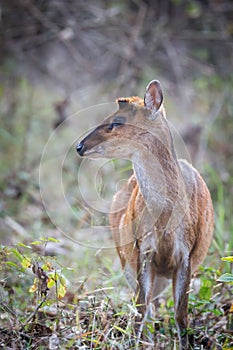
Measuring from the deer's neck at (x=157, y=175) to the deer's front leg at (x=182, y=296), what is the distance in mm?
341

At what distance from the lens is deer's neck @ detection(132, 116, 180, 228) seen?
3.75 meters

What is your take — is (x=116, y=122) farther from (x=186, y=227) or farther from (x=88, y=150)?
(x=186, y=227)

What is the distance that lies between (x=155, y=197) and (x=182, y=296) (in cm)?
63

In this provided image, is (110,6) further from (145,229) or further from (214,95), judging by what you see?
(145,229)

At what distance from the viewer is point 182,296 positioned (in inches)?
149

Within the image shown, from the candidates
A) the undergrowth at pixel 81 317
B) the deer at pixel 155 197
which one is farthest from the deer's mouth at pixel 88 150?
the undergrowth at pixel 81 317

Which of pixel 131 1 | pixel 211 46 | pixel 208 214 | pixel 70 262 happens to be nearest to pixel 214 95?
pixel 211 46

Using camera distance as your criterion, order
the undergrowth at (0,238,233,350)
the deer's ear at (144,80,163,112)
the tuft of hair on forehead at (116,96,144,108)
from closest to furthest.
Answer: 1. the undergrowth at (0,238,233,350)
2. the deer's ear at (144,80,163,112)
3. the tuft of hair on forehead at (116,96,144,108)

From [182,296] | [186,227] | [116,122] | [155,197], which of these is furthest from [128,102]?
[182,296]

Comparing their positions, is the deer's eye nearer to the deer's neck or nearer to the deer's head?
the deer's head

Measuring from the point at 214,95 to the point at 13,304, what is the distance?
625 cm

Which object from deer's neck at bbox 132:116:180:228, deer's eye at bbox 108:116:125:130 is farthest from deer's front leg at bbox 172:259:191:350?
deer's eye at bbox 108:116:125:130

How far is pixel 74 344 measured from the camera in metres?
3.35

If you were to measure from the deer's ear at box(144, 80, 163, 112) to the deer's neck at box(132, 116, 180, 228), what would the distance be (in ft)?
0.53
